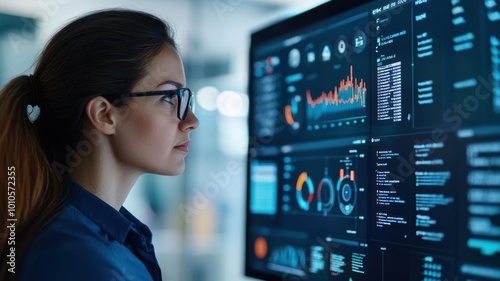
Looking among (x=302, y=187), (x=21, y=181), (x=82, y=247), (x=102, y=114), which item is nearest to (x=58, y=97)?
(x=102, y=114)

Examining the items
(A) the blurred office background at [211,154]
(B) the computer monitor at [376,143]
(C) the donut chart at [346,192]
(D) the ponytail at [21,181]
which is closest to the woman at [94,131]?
(D) the ponytail at [21,181]

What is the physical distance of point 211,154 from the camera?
266 cm

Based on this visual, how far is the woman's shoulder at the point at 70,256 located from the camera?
3.11 ft

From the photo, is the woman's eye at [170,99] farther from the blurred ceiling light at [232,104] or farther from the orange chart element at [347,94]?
the blurred ceiling light at [232,104]

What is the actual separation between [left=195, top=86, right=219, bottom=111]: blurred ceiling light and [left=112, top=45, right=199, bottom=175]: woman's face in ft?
4.46

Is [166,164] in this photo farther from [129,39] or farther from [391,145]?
[391,145]

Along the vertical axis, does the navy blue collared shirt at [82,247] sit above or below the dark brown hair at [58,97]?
below

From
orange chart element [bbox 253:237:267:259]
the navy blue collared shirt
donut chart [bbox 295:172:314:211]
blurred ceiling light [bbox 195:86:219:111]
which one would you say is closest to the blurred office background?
blurred ceiling light [bbox 195:86:219:111]

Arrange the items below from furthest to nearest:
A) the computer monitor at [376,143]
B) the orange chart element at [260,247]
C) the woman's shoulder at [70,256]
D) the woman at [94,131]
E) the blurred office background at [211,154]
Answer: the blurred office background at [211,154]
the orange chart element at [260,247]
the woman at [94,131]
the woman's shoulder at [70,256]
the computer monitor at [376,143]

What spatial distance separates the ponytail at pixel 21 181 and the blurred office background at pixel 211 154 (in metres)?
1.40

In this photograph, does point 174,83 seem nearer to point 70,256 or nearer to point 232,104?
point 70,256

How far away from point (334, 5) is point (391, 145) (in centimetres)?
38

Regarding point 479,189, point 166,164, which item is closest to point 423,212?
point 479,189

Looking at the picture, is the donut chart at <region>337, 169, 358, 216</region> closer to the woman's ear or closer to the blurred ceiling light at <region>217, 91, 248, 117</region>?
the woman's ear
